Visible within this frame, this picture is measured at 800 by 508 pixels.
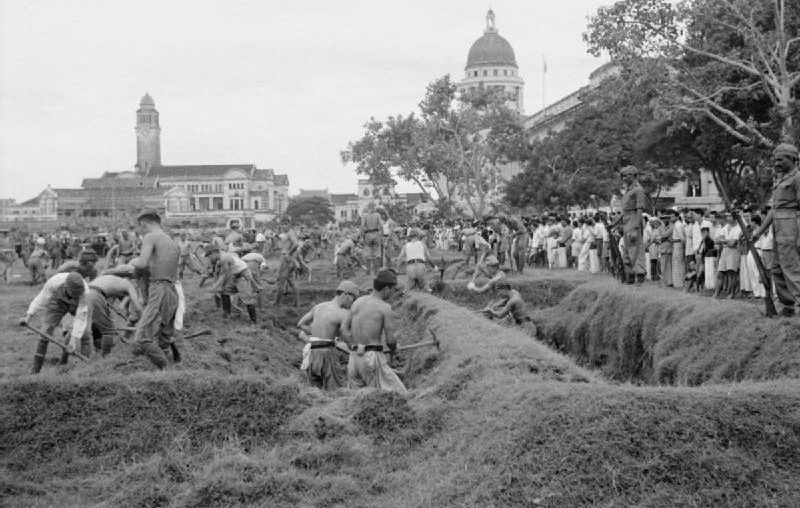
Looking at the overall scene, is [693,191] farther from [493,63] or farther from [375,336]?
[493,63]

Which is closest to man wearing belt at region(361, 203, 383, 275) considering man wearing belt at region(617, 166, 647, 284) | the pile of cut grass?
the pile of cut grass

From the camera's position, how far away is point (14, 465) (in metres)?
8.62

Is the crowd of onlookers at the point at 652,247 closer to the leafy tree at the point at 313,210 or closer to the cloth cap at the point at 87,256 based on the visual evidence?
the cloth cap at the point at 87,256

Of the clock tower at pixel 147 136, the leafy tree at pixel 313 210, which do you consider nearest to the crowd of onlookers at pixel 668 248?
the leafy tree at pixel 313 210

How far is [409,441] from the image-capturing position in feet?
29.2

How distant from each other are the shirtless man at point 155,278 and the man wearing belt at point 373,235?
1283 cm

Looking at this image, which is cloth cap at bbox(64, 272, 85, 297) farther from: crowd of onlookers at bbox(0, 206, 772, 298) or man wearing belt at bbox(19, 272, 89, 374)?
crowd of onlookers at bbox(0, 206, 772, 298)

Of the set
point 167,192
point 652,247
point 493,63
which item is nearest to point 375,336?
point 652,247

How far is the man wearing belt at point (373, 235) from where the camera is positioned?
24828 millimetres

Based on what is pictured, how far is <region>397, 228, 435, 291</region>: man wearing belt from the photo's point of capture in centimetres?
2139

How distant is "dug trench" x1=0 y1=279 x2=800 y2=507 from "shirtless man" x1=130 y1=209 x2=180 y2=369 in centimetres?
218

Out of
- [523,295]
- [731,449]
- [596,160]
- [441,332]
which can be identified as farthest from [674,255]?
[596,160]

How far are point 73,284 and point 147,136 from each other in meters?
180

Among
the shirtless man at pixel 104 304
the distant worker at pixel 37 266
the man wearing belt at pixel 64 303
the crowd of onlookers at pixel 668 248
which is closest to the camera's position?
the man wearing belt at pixel 64 303
